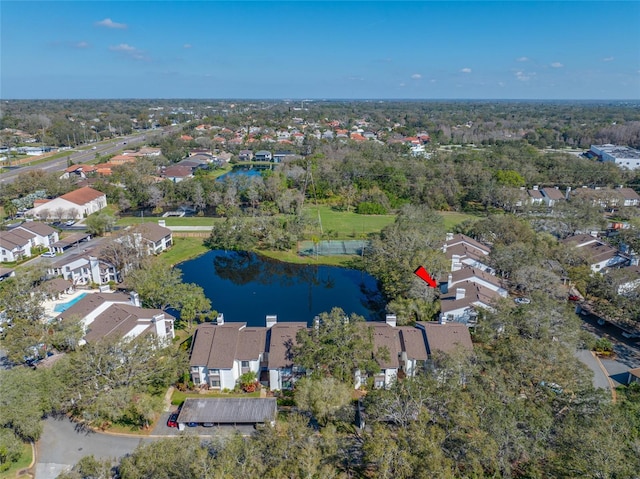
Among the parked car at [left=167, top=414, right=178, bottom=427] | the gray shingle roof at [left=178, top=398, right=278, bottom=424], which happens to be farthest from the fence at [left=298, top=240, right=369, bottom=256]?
the parked car at [left=167, top=414, right=178, bottom=427]

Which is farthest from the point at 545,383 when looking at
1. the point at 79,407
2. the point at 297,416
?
the point at 79,407

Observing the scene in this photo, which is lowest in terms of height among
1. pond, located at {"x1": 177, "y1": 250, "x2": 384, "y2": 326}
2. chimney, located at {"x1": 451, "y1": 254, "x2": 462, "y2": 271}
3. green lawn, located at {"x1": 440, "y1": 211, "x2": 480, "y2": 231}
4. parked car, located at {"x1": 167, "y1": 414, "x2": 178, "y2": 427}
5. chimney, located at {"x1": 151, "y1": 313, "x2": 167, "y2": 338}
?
pond, located at {"x1": 177, "y1": 250, "x2": 384, "y2": 326}

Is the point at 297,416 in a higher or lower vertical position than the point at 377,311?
higher

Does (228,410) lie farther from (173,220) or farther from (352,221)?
(173,220)

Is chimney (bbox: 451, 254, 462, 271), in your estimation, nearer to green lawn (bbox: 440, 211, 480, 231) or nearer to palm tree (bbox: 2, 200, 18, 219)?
green lawn (bbox: 440, 211, 480, 231)

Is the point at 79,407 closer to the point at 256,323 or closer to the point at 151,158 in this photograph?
the point at 256,323

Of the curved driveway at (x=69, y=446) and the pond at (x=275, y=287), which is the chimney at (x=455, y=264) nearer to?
the pond at (x=275, y=287)
